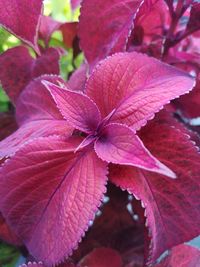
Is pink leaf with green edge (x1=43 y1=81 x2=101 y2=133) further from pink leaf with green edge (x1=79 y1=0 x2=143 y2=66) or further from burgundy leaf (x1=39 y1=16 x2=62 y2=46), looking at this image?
burgundy leaf (x1=39 y1=16 x2=62 y2=46)

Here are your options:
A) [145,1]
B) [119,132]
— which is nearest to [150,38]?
[145,1]

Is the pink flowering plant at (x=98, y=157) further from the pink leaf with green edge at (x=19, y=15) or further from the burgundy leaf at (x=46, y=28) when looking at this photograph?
the burgundy leaf at (x=46, y=28)

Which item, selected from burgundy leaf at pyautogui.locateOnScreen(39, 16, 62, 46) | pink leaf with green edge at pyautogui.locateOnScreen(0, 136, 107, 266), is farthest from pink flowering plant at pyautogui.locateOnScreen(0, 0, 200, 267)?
burgundy leaf at pyautogui.locateOnScreen(39, 16, 62, 46)

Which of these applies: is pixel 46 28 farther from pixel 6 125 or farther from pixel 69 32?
pixel 6 125

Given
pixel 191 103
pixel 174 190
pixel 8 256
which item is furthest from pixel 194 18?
pixel 8 256

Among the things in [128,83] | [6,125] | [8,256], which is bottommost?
[8,256]

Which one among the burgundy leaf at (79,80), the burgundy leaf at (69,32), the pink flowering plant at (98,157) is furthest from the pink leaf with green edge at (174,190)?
the burgundy leaf at (69,32)
